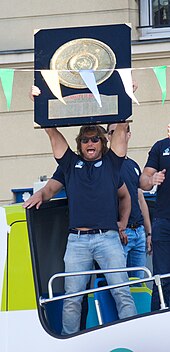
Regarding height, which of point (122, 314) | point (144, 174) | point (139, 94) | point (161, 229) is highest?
point (139, 94)

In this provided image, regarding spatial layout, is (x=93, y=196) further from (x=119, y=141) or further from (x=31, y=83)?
(x=31, y=83)

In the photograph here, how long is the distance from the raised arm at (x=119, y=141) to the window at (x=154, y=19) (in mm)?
5322

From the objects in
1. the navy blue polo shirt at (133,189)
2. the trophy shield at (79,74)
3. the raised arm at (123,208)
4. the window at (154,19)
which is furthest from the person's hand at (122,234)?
the window at (154,19)

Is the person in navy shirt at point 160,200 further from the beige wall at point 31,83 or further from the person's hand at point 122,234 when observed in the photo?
the beige wall at point 31,83

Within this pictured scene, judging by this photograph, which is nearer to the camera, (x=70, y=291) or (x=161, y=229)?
(x=70, y=291)

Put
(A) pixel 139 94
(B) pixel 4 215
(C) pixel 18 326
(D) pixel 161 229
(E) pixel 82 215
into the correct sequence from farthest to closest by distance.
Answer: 1. (A) pixel 139 94
2. (D) pixel 161 229
3. (E) pixel 82 215
4. (B) pixel 4 215
5. (C) pixel 18 326

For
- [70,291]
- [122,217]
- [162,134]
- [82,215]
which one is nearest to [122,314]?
[70,291]

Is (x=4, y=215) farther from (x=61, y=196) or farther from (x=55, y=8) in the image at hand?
(x=55, y=8)

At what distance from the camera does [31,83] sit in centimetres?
938

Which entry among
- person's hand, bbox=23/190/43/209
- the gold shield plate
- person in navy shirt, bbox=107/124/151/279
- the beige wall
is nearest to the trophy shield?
the gold shield plate

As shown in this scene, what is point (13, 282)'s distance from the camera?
11.7ft

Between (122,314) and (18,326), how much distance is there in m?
0.61

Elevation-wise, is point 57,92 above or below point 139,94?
below

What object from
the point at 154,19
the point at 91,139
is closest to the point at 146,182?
the point at 91,139
